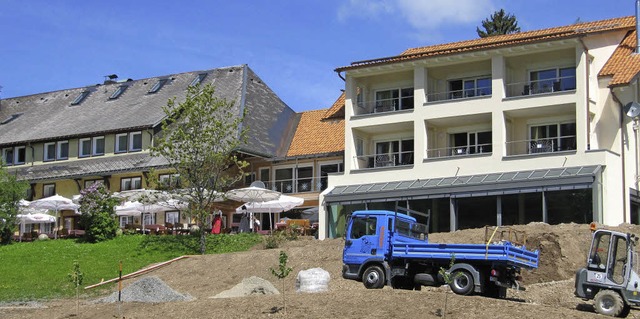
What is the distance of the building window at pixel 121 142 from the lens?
58938 mm

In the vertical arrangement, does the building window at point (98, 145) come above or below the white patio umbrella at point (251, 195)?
above

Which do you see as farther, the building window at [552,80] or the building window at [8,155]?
the building window at [8,155]

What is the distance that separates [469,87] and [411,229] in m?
20.3

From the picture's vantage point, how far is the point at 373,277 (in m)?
26.8

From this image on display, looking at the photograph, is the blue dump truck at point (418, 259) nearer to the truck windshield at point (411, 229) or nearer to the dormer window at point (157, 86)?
the truck windshield at point (411, 229)

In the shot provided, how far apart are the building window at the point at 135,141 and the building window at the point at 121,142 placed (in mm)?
355

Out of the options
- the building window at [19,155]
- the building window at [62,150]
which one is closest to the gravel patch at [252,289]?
the building window at [62,150]

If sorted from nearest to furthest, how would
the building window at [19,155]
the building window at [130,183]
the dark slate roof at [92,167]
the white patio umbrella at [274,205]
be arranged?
the white patio umbrella at [274,205], the dark slate roof at [92,167], the building window at [130,183], the building window at [19,155]

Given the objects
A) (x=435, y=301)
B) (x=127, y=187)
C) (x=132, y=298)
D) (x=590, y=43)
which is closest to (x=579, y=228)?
(x=590, y=43)

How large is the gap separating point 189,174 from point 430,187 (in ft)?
35.1

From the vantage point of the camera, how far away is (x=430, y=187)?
4347cm

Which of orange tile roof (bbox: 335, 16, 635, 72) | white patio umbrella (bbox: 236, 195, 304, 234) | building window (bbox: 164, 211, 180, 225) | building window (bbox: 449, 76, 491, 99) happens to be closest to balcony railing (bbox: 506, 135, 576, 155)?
building window (bbox: 449, 76, 491, 99)

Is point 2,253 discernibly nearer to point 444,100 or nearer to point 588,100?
point 444,100

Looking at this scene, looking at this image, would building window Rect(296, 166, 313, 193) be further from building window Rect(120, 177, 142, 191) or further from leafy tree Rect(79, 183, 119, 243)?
leafy tree Rect(79, 183, 119, 243)
